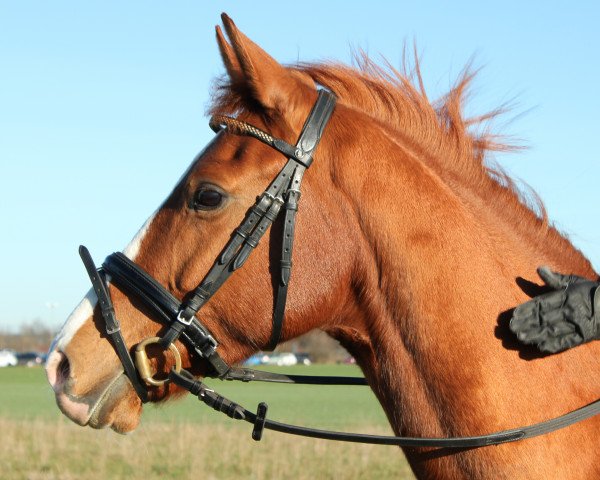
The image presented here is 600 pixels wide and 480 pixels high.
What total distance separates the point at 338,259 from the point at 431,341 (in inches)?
19.4

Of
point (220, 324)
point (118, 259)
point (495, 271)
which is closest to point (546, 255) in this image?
point (495, 271)

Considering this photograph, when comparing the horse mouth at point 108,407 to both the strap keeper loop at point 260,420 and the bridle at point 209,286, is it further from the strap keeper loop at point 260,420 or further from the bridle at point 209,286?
the strap keeper loop at point 260,420

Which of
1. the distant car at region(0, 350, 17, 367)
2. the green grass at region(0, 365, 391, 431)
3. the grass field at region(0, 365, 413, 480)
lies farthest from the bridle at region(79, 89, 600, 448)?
the distant car at region(0, 350, 17, 367)

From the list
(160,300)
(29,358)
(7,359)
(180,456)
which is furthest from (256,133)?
(29,358)

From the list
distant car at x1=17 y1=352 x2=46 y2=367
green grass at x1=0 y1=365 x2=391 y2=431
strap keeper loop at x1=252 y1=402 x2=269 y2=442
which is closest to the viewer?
strap keeper loop at x1=252 y1=402 x2=269 y2=442

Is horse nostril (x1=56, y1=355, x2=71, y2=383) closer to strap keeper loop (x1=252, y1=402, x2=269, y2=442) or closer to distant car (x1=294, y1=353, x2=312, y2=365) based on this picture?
strap keeper loop (x1=252, y1=402, x2=269, y2=442)

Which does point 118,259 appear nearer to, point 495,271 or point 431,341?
point 431,341

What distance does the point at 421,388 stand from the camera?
3.37 meters

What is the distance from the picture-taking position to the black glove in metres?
3.27

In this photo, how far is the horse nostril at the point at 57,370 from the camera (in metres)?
3.43

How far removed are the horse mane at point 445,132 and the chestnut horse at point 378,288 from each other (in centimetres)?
2

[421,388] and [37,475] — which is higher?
[421,388]

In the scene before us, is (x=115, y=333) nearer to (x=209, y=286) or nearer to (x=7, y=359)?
(x=209, y=286)

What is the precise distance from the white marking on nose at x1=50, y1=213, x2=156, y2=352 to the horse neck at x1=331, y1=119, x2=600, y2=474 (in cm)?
88
